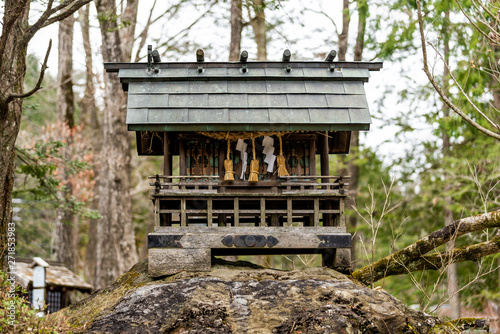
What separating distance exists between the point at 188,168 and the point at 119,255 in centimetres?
609

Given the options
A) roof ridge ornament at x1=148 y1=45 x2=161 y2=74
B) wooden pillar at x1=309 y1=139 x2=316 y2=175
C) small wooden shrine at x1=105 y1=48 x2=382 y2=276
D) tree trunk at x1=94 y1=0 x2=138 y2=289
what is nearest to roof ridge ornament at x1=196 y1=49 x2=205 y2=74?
small wooden shrine at x1=105 y1=48 x2=382 y2=276

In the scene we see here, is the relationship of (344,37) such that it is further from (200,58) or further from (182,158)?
(182,158)

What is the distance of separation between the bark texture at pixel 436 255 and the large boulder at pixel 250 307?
128 centimetres

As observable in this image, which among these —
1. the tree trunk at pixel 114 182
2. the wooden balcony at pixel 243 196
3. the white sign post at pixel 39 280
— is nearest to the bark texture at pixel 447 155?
the wooden balcony at pixel 243 196

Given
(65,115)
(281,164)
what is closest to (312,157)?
(281,164)

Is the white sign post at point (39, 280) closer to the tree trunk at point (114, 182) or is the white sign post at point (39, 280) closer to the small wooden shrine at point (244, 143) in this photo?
the tree trunk at point (114, 182)

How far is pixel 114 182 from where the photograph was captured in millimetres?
15180

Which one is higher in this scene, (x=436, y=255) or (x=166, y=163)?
(x=166, y=163)

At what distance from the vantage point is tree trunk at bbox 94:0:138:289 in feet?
48.9

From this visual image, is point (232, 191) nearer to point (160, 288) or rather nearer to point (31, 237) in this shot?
point (160, 288)

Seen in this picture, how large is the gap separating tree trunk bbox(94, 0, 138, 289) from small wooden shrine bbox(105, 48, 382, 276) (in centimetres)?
507

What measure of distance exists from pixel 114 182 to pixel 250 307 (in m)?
8.52

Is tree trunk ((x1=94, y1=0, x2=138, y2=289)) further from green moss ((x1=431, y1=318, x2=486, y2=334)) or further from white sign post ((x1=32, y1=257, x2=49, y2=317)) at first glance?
green moss ((x1=431, y1=318, x2=486, y2=334))

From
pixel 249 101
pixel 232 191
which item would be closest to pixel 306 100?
pixel 249 101
